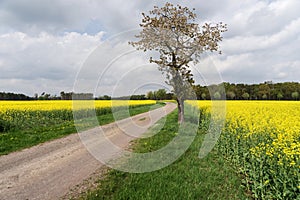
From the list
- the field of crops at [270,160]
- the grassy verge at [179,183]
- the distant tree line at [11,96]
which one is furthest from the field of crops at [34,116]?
the distant tree line at [11,96]

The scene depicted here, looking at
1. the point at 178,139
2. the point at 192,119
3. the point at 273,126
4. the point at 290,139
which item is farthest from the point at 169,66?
the point at 290,139

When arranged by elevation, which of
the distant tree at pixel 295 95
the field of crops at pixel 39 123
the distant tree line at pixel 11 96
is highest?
the distant tree line at pixel 11 96

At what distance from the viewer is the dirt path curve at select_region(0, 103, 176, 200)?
18.3 feet

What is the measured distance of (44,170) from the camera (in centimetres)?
715

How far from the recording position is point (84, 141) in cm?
1148

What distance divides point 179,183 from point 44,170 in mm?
3997

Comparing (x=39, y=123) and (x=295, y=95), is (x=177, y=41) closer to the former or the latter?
(x=39, y=123)

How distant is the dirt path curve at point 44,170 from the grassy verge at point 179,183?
2.94ft

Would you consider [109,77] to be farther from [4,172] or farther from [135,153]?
[4,172]

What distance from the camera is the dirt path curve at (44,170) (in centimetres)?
558

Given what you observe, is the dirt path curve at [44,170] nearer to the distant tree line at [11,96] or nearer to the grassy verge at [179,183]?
the grassy verge at [179,183]

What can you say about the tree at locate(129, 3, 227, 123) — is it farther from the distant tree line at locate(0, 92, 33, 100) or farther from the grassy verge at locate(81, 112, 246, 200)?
the distant tree line at locate(0, 92, 33, 100)

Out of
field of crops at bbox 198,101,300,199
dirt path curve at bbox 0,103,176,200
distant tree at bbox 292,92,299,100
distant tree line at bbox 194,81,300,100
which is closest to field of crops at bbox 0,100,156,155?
dirt path curve at bbox 0,103,176,200

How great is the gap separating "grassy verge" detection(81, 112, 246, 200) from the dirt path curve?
0.90 m
